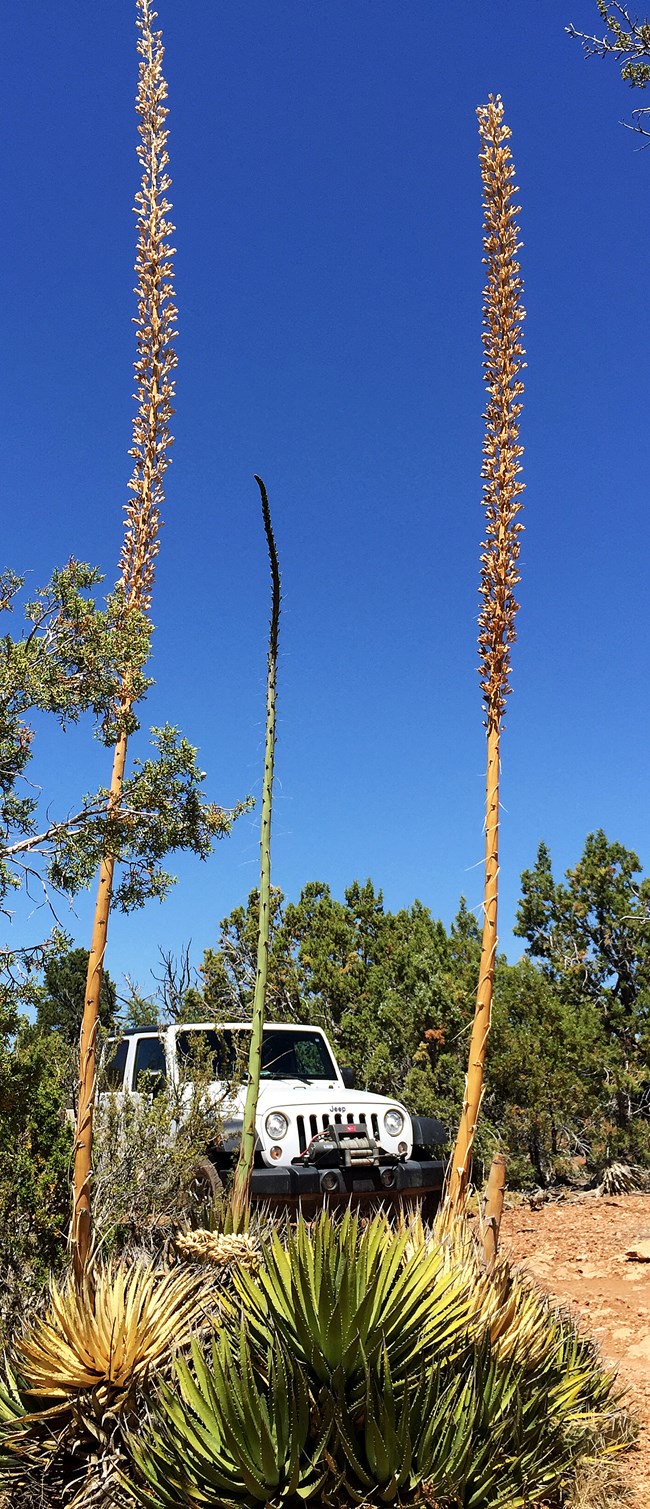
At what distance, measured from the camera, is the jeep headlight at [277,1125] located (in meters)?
8.24

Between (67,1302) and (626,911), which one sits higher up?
(626,911)

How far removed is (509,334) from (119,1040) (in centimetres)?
707

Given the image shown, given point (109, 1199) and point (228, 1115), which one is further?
point (228, 1115)

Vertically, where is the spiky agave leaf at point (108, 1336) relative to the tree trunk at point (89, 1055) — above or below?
below

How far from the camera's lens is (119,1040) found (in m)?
10.1

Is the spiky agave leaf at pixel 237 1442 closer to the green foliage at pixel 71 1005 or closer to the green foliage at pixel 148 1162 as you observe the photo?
the green foliage at pixel 148 1162

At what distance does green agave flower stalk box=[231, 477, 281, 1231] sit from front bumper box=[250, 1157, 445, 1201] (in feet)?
4.74

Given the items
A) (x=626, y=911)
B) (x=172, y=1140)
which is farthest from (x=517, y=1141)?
(x=172, y=1140)

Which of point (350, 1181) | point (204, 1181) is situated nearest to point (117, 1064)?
point (204, 1181)

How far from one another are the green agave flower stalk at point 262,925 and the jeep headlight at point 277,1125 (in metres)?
2.20

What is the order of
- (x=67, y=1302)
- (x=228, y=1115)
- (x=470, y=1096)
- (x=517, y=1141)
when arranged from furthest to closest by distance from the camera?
1. (x=517, y=1141)
2. (x=228, y=1115)
3. (x=470, y=1096)
4. (x=67, y=1302)

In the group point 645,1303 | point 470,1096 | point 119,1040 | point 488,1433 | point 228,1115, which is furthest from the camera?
point 119,1040

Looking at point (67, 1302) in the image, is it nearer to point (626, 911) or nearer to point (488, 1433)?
point (488, 1433)

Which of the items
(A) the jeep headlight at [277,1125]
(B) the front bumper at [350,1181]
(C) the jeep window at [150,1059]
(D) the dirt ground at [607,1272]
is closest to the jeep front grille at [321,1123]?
(A) the jeep headlight at [277,1125]
